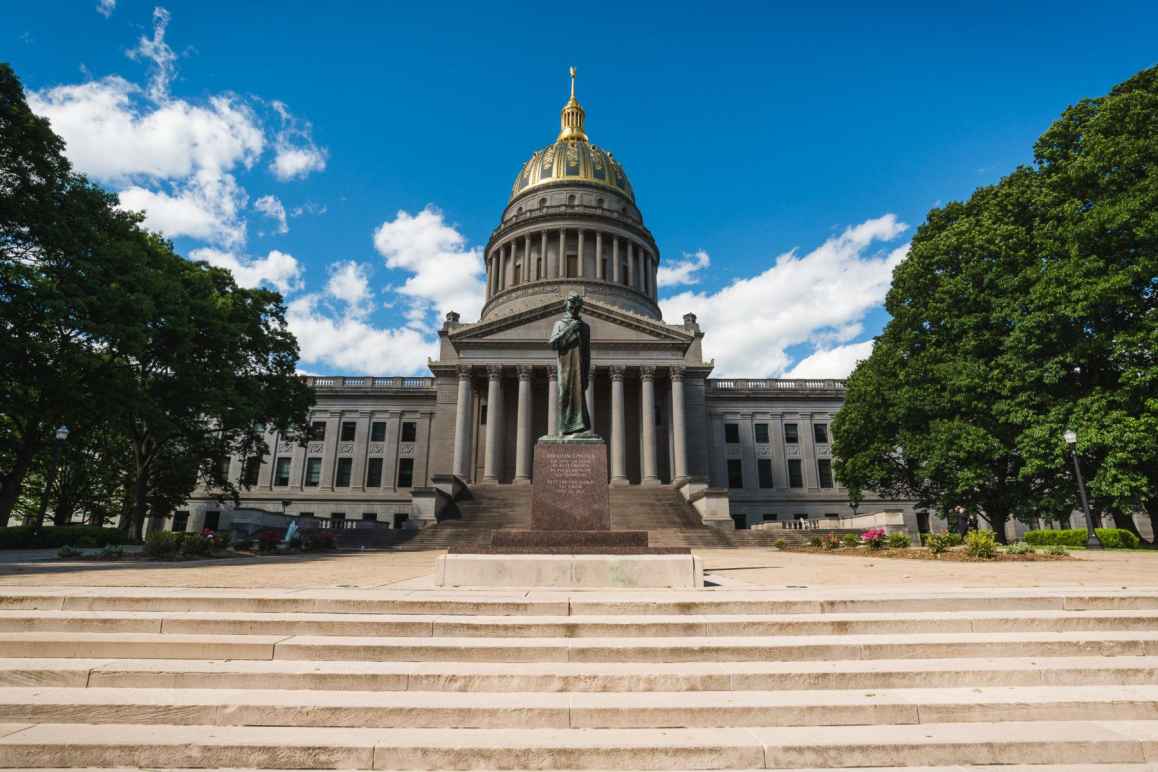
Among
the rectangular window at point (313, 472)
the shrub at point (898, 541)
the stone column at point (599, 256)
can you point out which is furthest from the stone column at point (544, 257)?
the shrub at point (898, 541)

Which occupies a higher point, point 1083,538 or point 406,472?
point 406,472

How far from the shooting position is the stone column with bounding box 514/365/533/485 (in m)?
41.8

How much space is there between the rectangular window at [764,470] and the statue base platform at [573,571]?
47.1 m

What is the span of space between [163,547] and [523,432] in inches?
1054

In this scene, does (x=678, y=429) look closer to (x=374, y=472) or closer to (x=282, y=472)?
(x=374, y=472)

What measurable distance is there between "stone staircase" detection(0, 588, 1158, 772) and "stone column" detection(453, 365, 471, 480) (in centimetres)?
3576

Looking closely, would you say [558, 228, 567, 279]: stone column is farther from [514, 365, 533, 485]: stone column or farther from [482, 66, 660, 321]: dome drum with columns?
[514, 365, 533, 485]: stone column

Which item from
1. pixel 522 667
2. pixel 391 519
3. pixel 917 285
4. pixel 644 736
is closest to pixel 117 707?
pixel 522 667

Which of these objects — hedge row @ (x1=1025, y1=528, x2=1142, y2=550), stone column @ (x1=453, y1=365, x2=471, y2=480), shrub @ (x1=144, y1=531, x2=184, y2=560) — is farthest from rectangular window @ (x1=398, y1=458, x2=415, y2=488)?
hedge row @ (x1=1025, y1=528, x2=1142, y2=550)

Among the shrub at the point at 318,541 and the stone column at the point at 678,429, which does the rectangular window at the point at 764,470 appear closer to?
the stone column at the point at 678,429

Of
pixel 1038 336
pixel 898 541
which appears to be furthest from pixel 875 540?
pixel 1038 336

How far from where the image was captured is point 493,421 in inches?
1722

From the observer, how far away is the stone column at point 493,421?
4197 centimetres

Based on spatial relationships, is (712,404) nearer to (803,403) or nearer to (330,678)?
(803,403)
